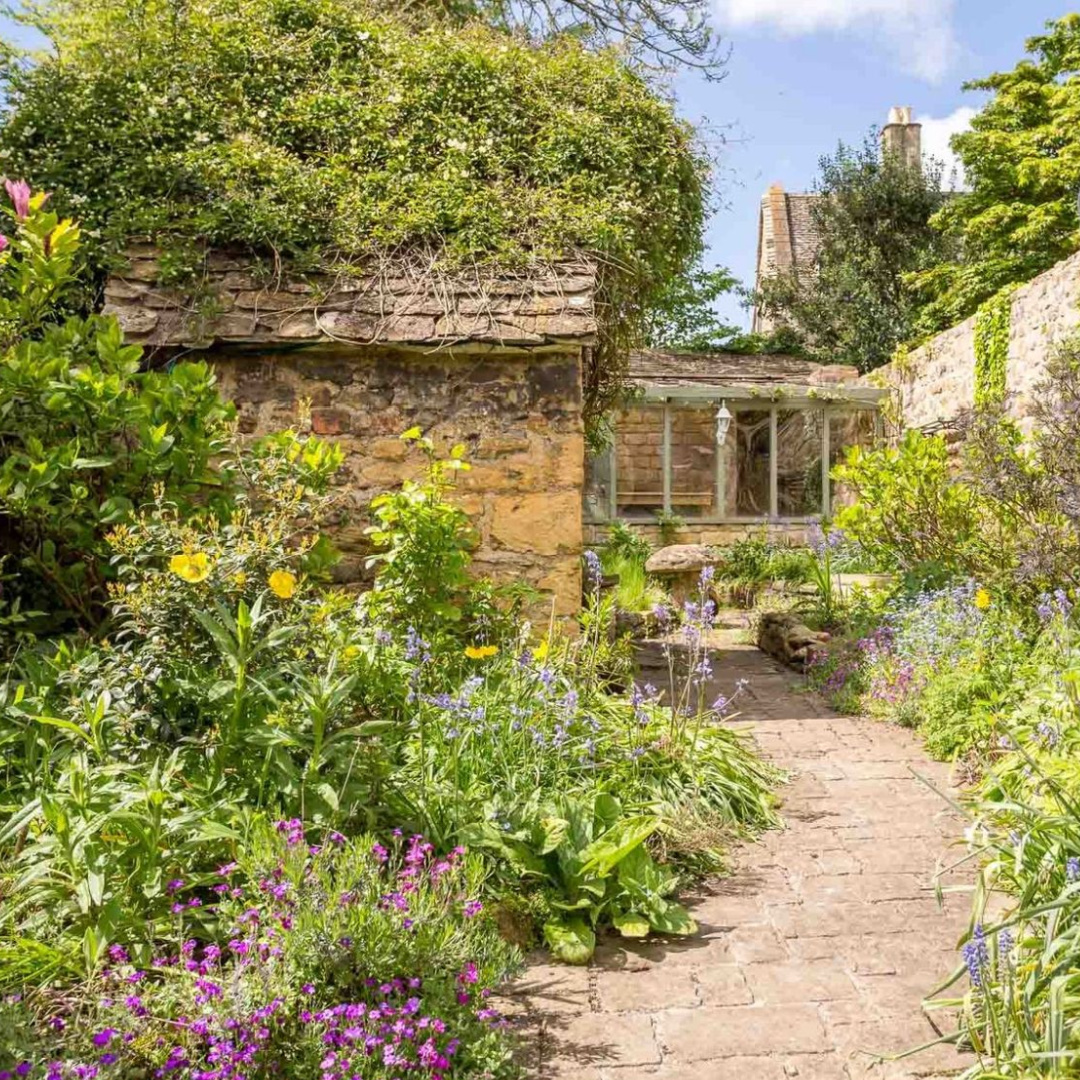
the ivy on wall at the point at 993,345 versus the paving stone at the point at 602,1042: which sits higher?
the ivy on wall at the point at 993,345

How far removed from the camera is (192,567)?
3605 millimetres

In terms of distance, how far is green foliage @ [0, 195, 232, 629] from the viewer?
4.47 m

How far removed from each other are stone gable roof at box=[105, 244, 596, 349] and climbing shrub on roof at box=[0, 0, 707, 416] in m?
0.20

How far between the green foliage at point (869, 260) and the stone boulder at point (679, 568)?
33.2 feet

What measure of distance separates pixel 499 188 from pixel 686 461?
1275 centimetres

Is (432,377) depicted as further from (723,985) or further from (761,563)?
(761,563)

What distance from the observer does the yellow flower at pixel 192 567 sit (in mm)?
3572

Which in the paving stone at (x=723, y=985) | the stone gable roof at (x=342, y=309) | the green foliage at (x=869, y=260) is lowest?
the paving stone at (x=723, y=985)

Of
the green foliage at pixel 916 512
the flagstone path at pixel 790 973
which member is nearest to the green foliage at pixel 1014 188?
the green foliage at pixel 916 512

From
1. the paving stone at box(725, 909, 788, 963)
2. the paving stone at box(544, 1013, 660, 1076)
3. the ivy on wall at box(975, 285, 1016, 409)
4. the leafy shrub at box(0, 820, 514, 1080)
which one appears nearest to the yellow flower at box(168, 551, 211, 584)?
the leafy shrub at box(0, 820, 514, 1080)

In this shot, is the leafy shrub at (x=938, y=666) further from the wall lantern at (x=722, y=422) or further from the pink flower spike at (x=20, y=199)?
the wall lantern at (x=722, y=422)

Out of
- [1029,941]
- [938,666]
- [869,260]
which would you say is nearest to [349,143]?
[938,666]

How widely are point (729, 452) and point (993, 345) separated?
312 inches

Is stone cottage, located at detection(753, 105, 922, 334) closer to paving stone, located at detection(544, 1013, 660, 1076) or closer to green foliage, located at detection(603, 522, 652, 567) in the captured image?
green foliage, located at detection(603, 522, 652, 567)
